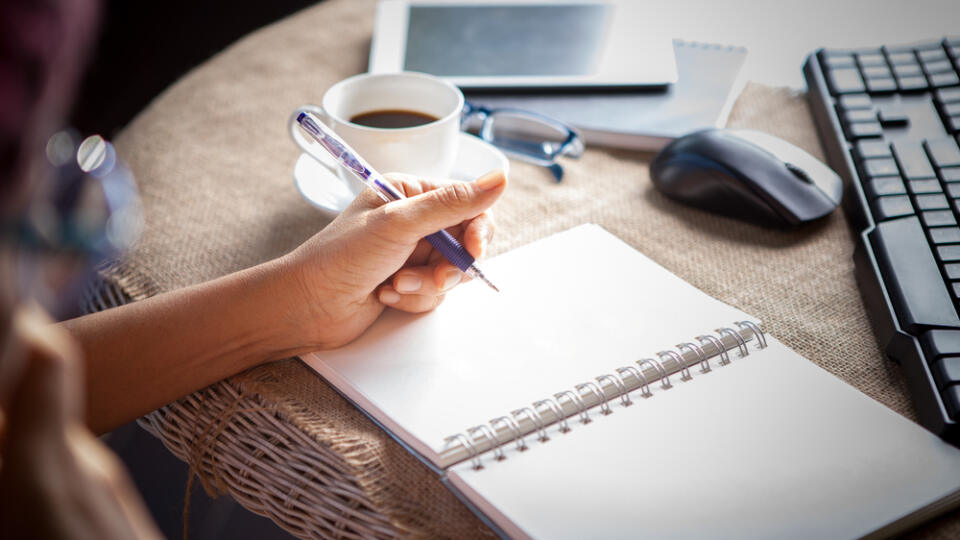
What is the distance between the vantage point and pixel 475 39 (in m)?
0.90

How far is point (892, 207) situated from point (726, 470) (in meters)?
0.32

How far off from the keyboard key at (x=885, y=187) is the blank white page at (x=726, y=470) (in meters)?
0.22

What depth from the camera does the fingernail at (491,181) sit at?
55cm

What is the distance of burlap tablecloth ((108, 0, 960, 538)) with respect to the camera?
45 centimetres

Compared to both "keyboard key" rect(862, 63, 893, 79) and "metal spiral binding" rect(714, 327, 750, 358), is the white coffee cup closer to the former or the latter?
"metal spiral binding" rect(714, 327, 750, 358)

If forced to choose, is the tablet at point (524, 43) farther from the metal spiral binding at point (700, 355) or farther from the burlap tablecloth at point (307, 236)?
the metal spiral binding at point (700, 355)

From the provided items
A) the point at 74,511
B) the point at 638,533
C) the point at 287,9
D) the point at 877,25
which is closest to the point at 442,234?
the point at 638,533

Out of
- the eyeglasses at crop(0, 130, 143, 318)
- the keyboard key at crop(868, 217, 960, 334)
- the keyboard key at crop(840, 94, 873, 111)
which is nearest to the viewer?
the eyeglasses at crop(0, 130, 143, 318)

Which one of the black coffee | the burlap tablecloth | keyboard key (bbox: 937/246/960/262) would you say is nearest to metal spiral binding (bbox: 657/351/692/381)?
the burlap tablecloth

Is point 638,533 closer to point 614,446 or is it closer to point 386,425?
point 614,446

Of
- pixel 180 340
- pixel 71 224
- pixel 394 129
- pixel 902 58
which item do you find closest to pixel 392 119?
pixel 394 129

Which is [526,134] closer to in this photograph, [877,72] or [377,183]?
[377,183]

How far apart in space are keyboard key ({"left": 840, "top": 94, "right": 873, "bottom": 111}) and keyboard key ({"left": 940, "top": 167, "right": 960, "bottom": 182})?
124mm

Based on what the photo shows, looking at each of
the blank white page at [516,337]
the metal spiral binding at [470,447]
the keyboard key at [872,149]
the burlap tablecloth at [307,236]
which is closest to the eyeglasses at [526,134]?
the burlap tablecloth at [307,236]
